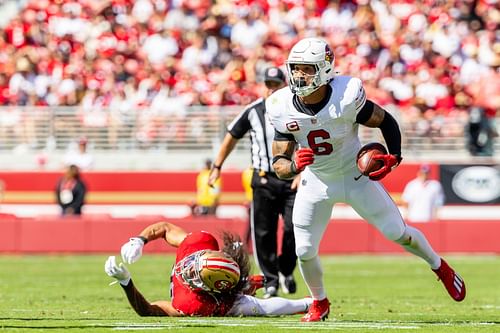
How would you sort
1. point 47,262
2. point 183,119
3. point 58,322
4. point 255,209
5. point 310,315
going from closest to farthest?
point 58,322 → point 310,315 → point 255,209 → point 47,262 → point 183,119

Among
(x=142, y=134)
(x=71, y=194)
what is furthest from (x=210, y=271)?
(x=142, y=134)

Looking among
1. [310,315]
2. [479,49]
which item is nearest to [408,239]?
[310,315]

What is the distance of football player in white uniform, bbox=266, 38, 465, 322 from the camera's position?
8.24m

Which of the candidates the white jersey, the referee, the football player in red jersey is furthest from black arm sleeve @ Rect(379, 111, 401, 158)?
the referee

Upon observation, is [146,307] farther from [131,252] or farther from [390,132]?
[390,132]

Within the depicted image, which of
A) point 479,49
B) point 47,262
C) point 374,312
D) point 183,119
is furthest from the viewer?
point 479,49

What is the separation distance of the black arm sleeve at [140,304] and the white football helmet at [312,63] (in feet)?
6.05

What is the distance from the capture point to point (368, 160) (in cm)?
811

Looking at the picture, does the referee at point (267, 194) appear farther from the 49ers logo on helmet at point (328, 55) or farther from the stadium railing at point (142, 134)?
the stadium railing at point (142, 134)

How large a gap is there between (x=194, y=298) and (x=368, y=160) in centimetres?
167

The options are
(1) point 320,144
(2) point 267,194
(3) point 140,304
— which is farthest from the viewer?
(2) point 267,194

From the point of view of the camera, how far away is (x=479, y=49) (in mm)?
22844

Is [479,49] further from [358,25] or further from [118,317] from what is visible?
[118,317]

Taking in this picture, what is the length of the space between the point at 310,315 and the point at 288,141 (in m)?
1.31
